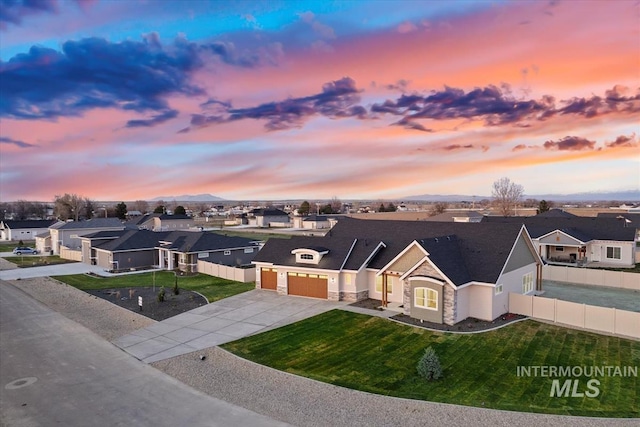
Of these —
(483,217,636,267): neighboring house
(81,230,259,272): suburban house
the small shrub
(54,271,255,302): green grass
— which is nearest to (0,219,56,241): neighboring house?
(81,230,259,272): suburban house

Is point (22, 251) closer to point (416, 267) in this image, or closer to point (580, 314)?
point (416, 267)

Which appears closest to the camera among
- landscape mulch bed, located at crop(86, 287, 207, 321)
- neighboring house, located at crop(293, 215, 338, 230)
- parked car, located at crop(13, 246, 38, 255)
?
landscape mulch bed, located at crop(86, 287, 207, 321)

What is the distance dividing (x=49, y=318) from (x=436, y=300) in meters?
26.2

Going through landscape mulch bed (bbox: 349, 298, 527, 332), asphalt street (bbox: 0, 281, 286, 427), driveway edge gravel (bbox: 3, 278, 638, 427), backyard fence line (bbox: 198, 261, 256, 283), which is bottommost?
asphalt street (bbox: 0, 281, 286, 427)

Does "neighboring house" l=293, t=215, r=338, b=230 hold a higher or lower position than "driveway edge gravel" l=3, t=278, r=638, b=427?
higher

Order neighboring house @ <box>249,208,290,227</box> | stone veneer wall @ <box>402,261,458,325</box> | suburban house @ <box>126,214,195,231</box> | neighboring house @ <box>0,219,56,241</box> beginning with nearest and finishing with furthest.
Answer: stone veneer wall @ <box>402,261,458,325</box>
neighboring house @ <box>0,219,56,241</box>
suburban house @ <box>126,214,195,231</box>
neighboring house @ <box>249,208,290,227</box>

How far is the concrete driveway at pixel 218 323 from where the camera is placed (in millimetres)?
21109

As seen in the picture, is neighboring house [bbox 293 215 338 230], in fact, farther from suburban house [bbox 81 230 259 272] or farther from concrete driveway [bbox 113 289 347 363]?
concrete driveway [bbox 113 289 347 363]

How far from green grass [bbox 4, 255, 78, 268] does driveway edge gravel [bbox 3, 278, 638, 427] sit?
45826 millimetres

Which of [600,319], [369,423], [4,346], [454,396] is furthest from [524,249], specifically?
[4,346]

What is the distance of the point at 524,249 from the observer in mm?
29219

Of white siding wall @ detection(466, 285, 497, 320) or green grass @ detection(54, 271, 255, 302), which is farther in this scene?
green grass @ detection(54, 271, 255, 302)

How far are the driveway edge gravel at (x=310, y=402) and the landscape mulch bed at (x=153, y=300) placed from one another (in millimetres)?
9147

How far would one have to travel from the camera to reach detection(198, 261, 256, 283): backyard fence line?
3778cm
